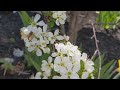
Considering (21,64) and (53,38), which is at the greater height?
(53,38)

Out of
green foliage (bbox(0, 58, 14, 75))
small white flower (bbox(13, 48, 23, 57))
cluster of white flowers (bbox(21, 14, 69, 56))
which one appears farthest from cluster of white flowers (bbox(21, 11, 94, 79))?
small white flower (bbox(13, 48, 23, 57))

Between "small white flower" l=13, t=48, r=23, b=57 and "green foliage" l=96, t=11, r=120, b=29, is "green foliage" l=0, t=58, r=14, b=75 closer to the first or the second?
"small white flower" l=13, t=48, r=23, b=57

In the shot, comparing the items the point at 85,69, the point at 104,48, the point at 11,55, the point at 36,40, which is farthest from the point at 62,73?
the point at 104,48

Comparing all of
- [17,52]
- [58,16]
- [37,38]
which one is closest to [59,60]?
[37,38]

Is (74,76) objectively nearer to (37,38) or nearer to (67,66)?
(67,66)
